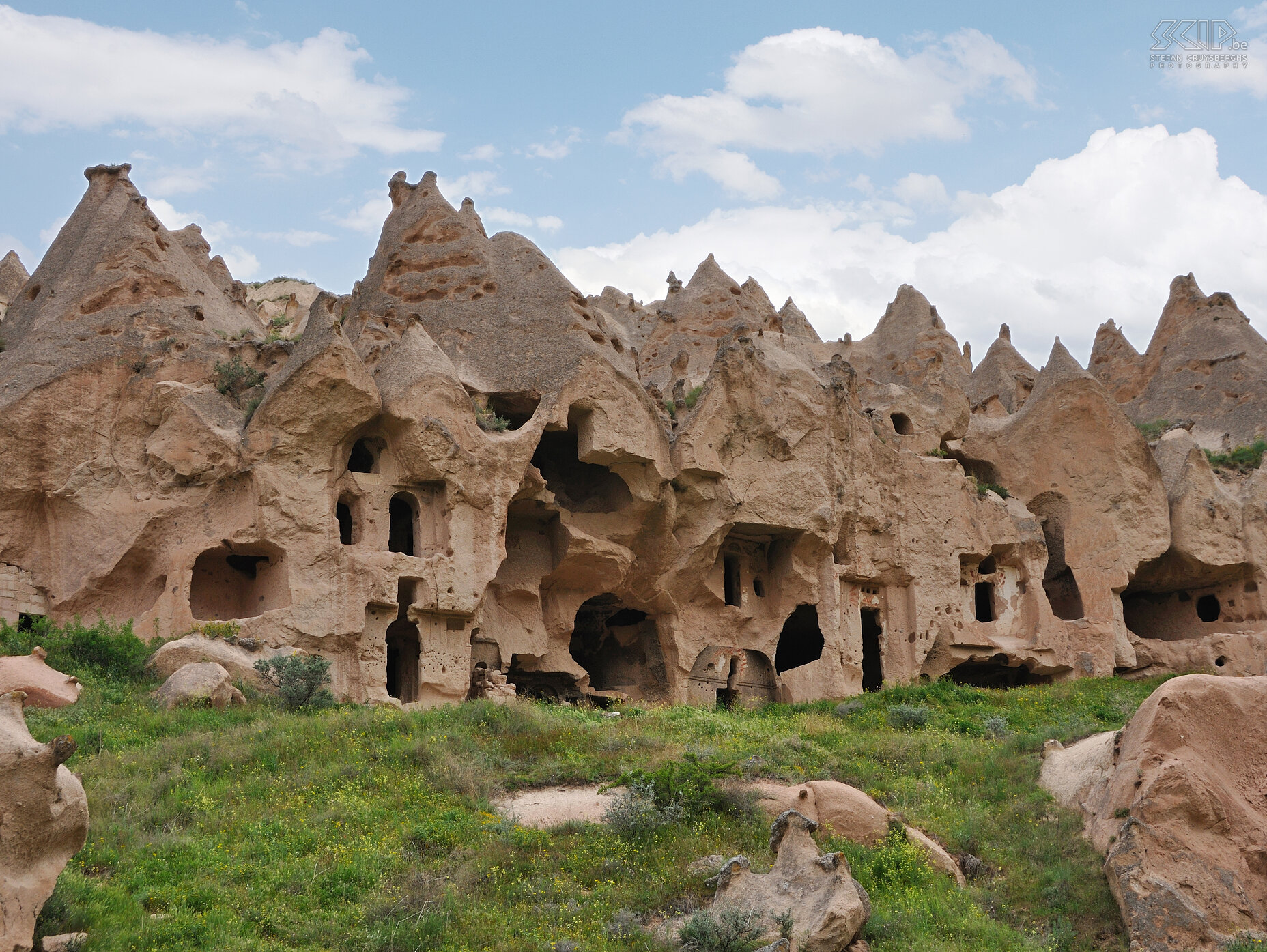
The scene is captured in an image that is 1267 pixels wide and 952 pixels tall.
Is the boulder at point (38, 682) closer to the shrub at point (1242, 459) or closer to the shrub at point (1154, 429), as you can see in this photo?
the shrub at point (1242, 459)

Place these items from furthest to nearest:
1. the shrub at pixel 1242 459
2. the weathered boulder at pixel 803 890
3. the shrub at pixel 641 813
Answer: the shrub at pixel 1242 459 → the shrub at pixel 641 813 → the weathered boulder at pixel 803 890

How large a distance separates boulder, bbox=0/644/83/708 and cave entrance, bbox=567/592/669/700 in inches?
482

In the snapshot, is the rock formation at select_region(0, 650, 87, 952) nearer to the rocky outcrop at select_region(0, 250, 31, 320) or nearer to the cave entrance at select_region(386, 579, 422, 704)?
the cave entrance at select_region(386, 579, 422, 704)

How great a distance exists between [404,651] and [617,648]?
6377 mm

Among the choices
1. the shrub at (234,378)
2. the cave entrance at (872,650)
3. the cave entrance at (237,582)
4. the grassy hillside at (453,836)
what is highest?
the shrub at (234,378)

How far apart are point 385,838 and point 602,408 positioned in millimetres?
13295

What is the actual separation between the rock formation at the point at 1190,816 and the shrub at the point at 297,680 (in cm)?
1124

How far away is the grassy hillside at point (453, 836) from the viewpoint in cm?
1182

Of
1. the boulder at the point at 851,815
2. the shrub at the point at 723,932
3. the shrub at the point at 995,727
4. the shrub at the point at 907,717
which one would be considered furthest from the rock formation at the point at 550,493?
the shrub at the point at 723,932

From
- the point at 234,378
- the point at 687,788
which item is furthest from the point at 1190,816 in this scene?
the point at 234,378

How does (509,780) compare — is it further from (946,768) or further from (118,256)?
(118,256)

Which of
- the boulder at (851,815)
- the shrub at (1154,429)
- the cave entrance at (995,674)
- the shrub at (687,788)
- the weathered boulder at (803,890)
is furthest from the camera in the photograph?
the shrub at (1154,429)

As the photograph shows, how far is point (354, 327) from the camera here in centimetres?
2702

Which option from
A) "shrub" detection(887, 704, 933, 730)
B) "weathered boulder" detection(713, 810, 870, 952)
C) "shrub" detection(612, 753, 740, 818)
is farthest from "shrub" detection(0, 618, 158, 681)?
"shrub" detection(887, 704, 933, 730)
